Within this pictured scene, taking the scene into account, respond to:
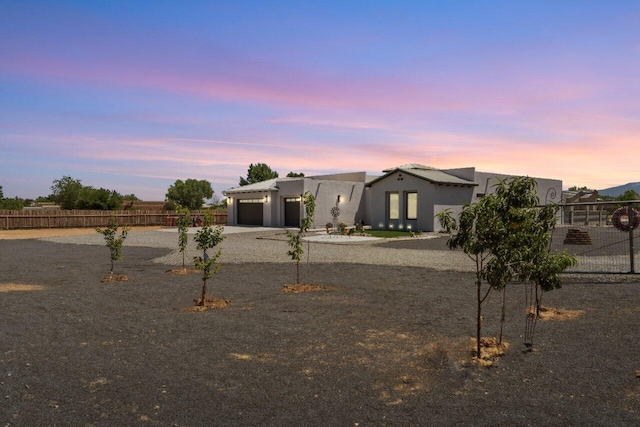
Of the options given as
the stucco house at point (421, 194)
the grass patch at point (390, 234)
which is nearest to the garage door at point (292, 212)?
the stucco house at point (421, 194)

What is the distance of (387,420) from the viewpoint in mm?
4816

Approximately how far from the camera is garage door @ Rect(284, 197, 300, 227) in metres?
40.1

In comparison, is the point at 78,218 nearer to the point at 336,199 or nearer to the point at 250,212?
the point at 250,212

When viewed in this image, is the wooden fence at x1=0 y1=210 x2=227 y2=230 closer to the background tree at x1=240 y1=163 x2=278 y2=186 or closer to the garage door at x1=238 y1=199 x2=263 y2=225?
the garage door at x1=238 y1=199 x2=263 y2=225

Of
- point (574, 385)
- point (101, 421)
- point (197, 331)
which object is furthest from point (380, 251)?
point (101, 421)

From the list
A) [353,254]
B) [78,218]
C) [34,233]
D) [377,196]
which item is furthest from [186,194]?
[353,254]

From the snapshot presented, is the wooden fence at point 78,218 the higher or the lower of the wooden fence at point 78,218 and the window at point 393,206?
the lower

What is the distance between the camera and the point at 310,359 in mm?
6637

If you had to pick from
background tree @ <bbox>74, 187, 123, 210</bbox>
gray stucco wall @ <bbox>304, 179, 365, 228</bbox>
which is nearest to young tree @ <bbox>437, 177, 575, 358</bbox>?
gray stucco wall @ <bbox>304, 179, 365, 228</bbox>

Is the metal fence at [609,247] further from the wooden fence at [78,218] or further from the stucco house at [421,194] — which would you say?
the wooden fence at [78,218]

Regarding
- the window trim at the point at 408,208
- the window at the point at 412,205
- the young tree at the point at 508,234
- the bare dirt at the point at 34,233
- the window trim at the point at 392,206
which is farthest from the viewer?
the window trim at the point at 392,206

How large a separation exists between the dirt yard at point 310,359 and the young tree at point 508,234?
47.4 inches

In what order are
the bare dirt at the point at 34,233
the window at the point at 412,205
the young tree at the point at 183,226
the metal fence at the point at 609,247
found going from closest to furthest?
the metal fence at the point at 609,247, the young tree at the point at 183,226, the bare dirt at the point at 34,233, the window at the point at 412,205

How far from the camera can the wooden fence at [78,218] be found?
4062cm
